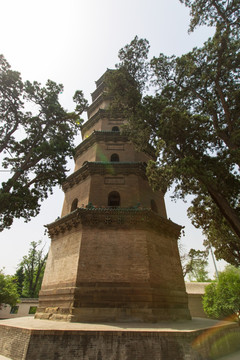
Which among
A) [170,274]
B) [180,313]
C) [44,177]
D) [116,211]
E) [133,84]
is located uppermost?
[133,84]

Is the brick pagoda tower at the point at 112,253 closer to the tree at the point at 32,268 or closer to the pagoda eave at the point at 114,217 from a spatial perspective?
the pagoda eave at the point at 114,217

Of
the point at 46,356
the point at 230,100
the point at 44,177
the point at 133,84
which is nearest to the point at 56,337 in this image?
the point at 46,356

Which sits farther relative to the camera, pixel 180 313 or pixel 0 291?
pixel 0 291

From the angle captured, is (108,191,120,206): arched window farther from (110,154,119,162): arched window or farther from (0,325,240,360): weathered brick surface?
(0,325,240,360): weathered brick surface

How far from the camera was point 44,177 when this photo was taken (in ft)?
37.5

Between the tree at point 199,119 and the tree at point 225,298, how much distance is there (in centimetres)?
717

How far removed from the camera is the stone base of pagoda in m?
9.08

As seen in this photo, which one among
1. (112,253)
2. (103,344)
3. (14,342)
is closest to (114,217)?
(112,253)

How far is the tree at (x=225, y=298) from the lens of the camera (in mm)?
15570

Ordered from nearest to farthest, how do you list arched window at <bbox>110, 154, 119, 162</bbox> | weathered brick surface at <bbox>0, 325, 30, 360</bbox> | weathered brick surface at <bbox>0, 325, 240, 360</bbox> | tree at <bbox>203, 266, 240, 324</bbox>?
weathered brick surface at <bbox>0, 325, 240, 360</bbox> < weathered brick surface at <bbox>0, 325, 30, 360</bbox> < arched window at <bbox>110, 154, 119, 162</bbox> < tree at <bbox>203, 266, 240, 324</bbox>

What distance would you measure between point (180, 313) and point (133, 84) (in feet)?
40.7

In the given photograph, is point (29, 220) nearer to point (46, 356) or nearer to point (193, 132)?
point (46, 356)

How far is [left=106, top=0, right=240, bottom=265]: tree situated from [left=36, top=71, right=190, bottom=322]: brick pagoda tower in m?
2.27

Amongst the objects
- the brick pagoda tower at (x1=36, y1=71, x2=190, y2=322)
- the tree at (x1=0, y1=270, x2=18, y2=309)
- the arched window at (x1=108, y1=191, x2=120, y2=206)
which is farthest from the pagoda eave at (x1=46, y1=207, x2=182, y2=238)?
the tree at (x1=0, y1=270, x2=18, y2=309)
